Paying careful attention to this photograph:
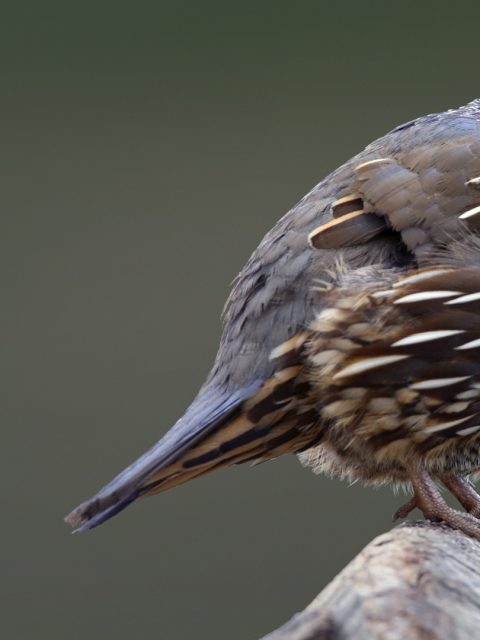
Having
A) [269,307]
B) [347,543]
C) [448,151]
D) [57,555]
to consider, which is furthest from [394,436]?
[57,555]

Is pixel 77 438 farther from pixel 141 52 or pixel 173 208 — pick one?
pixel 141 52

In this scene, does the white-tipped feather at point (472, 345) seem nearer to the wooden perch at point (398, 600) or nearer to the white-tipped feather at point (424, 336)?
the white-tipped feather at point (424, 336)

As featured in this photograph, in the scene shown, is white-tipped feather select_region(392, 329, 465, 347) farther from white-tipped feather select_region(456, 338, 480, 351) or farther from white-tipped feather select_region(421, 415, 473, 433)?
white-tipped feather select_region(421, 415, 473, 433)

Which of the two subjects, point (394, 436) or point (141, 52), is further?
point (141, 52)

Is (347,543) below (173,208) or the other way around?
below

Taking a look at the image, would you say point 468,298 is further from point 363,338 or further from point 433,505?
point 433,505

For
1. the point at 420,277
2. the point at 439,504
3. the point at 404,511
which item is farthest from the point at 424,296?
the point at 404,511

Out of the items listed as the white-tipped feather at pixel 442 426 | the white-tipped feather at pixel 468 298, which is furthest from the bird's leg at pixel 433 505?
the white-tipped feather at pixel 468 298
